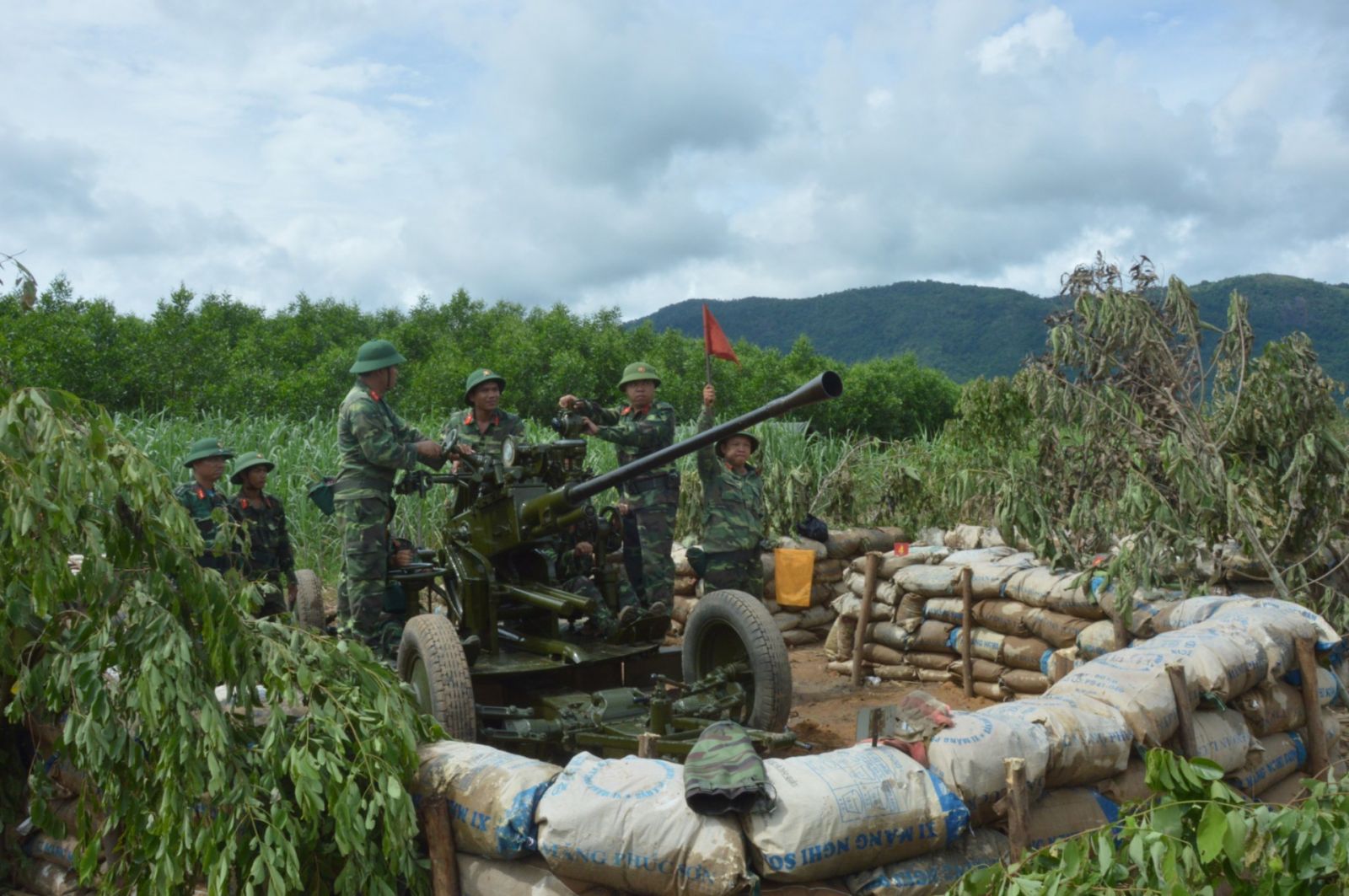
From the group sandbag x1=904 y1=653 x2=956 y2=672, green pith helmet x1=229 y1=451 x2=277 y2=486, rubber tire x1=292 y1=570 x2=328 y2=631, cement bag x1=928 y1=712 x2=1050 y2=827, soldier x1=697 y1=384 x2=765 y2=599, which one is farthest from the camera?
sandbag x1=904 y1=653 x2=956 y2=672

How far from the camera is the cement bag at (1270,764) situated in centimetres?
512

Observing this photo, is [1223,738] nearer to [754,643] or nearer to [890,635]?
[754,643]

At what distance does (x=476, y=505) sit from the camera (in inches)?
245

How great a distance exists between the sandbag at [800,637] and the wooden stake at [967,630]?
2.05m

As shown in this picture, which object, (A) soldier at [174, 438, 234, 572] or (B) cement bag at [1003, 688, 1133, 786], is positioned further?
(A) soldier at [174, 438, 234, 572]

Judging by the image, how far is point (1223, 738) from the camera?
16.4 ft

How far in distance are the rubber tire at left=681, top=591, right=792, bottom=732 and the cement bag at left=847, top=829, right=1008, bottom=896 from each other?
1626 millimetres

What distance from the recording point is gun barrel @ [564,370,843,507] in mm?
4465

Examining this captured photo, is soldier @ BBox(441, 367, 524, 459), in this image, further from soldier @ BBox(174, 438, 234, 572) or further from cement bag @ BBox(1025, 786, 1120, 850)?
cement bag @ BBox(1025, 786, 1120, 850)

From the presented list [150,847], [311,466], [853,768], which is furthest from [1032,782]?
[311,466]

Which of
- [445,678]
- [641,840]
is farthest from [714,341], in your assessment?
[641,840]

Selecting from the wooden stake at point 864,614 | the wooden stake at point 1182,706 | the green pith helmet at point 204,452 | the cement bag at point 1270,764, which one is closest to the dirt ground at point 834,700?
the wooden stake at point 864,614

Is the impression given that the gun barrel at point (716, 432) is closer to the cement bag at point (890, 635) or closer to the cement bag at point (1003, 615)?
the cement bag at point (1003, 615)

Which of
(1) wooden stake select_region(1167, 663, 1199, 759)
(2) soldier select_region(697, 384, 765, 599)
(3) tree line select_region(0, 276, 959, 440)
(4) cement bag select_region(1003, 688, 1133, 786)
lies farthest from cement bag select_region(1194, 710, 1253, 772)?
(3) tree line select_region(0, 276, 959, 440)
